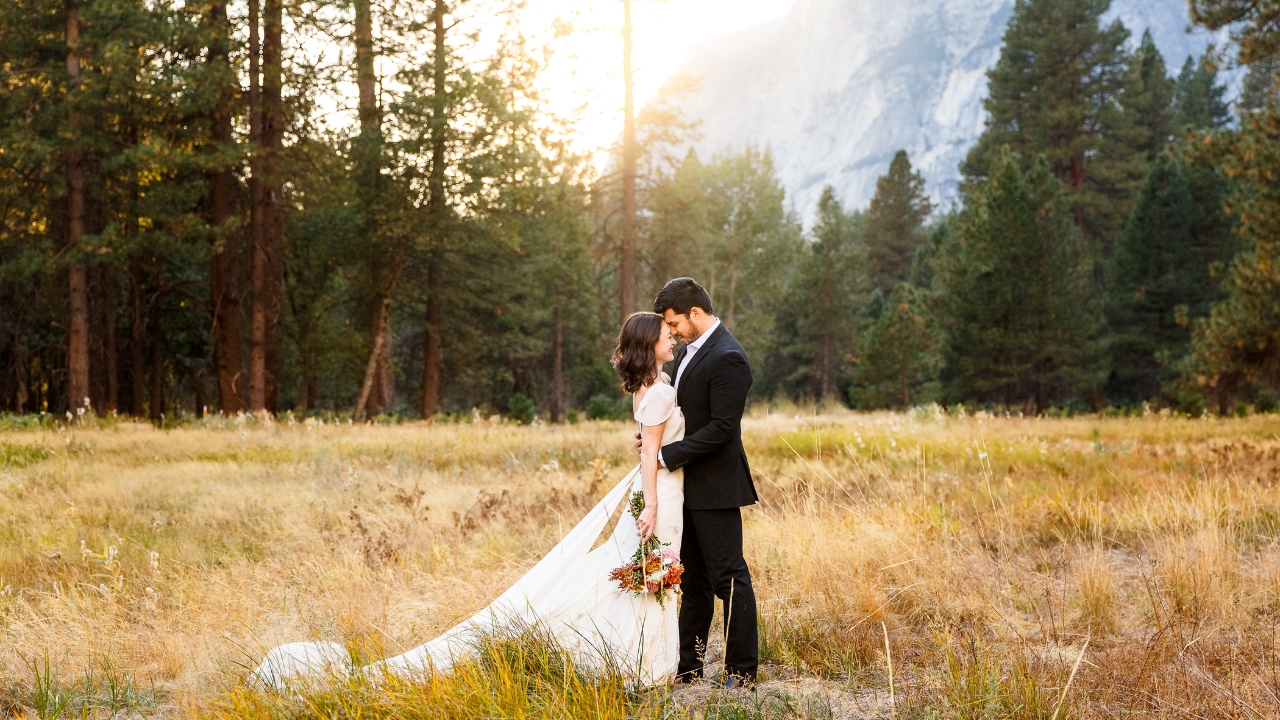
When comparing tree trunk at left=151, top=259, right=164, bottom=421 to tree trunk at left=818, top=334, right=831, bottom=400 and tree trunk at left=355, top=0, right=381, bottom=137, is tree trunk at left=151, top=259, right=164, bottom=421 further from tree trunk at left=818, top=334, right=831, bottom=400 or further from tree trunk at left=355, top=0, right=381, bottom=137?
tree trunk at left=818, top=334, right=831, bottom=400

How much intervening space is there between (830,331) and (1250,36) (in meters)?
34.1

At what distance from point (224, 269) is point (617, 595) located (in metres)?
17.2

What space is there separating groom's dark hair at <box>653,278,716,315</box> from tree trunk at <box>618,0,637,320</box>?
18415mm

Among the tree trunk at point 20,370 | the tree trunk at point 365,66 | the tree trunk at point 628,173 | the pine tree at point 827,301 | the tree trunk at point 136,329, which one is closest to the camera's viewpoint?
the tree trunk at point 365,66

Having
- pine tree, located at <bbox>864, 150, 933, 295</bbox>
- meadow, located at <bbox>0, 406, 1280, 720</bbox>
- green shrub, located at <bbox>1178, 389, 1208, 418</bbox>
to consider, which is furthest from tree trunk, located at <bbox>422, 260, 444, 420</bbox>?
pine tree, located at <bbox>864, 150, 933, 295</bbox>

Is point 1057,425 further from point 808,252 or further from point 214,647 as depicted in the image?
point 808,252

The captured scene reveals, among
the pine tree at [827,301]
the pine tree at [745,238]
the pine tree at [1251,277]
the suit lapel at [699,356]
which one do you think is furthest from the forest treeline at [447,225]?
the suit lapel at [699,356]

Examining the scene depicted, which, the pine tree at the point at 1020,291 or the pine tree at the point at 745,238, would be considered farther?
the pine tree at the point at 745,238

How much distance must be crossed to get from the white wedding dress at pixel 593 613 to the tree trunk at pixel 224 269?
14.8 meters

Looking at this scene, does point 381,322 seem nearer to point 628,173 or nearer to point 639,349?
Result: point 628,173

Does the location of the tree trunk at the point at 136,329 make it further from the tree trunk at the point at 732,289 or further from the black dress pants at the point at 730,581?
the tree trunk at the point at 732,289

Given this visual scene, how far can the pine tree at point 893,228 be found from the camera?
57719 mm

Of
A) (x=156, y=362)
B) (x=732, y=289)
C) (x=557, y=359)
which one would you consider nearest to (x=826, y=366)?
A: (x=732, y=289)

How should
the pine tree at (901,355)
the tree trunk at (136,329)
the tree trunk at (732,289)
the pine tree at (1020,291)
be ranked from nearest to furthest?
the tree trunk at (136,329) → the pine tree at (1020,291) → the pine tree at (901,355) → the tree trunk at (732,289)
